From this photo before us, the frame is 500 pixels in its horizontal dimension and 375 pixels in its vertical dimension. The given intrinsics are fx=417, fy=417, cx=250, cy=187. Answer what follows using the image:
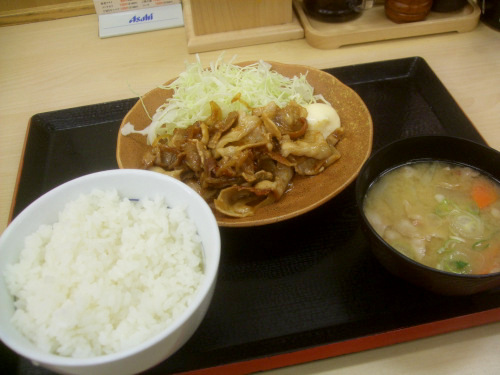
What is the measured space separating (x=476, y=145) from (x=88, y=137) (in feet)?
5.92

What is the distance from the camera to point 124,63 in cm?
279

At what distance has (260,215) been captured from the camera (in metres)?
1.59

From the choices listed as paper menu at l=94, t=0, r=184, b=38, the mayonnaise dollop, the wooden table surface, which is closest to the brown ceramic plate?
the mayonnaise dollop

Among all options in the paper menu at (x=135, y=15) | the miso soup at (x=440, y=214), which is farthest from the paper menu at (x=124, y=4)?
the miso soup at (x=440, y=214)

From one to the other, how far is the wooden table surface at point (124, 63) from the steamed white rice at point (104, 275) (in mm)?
776

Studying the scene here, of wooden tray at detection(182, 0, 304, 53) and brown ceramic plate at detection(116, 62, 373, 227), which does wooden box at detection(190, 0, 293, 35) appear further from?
brown ceramic plate at detection(116, 62, 373, 227)

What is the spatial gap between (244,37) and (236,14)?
0.15 meters

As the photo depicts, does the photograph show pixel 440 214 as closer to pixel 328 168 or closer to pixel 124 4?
pixel 328 168

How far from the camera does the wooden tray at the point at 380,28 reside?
2.65m

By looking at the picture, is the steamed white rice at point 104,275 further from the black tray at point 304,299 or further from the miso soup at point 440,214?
→ the miso soup at point 440,214

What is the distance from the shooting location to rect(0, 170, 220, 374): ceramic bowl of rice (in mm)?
1078

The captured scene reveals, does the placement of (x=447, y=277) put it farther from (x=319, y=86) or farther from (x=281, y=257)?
(x=319, y=86)

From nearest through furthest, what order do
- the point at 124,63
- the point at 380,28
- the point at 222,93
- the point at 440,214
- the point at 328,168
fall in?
the point at 440,214 < the point at 328,168 < the point at 222,93 < the point at 380,28 < the point at 124,63

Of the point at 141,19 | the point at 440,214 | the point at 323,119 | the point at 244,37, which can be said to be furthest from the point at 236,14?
the point at 440,214
